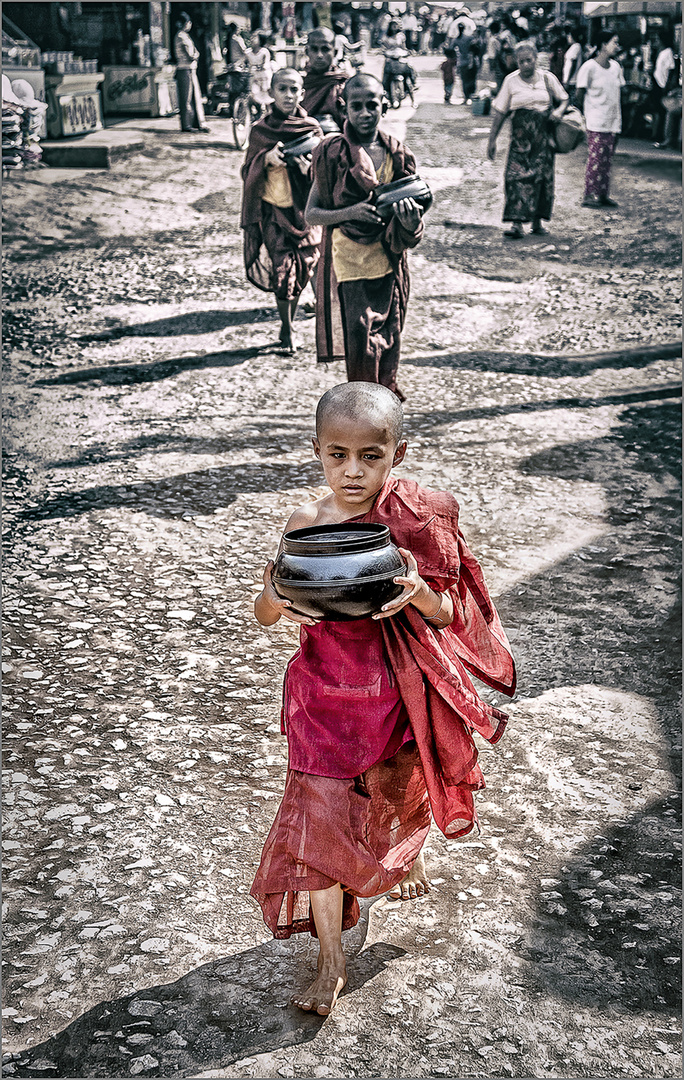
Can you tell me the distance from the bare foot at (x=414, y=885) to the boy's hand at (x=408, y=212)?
3.88 m

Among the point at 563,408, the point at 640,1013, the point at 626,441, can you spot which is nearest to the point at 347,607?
the point at 640,1013

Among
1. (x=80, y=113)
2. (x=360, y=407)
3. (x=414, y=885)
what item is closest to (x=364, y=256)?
(x=360, y=407)

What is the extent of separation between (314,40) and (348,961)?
305 inches

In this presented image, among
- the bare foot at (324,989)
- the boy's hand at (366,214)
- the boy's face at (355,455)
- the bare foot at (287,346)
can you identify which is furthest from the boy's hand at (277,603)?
the bare foot at (287,346)

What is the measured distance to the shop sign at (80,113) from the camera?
56.0 feet

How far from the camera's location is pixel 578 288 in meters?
11.2

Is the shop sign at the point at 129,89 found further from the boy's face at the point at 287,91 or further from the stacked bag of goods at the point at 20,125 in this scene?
the boy's face at the point at 287,91

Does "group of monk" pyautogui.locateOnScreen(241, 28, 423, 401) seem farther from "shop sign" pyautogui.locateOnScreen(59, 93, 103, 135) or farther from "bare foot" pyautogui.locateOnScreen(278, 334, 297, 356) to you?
"shop sign" pyautogui.locateOnScreen(59, 93, 103, 135)

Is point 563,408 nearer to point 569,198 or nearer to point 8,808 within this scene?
point 8,808

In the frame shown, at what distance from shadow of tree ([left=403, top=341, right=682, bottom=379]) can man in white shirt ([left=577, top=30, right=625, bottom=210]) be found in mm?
6196

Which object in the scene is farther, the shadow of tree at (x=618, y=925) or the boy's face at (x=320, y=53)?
the boy's face at (x=320, y=53)

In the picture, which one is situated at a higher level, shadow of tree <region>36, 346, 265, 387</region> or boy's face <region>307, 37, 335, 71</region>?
boy's face <region>307, 37, 335, 71</region>

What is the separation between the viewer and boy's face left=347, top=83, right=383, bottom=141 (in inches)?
232

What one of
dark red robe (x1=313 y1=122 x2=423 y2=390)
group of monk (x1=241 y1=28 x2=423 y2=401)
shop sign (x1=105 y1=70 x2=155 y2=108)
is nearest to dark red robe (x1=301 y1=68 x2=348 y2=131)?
group of monk (x1=241 y1=28 x2=423 y2=401)
